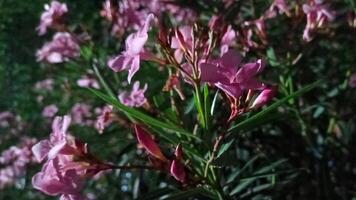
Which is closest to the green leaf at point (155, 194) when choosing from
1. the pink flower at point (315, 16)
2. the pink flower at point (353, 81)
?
the pink flower at point (315, 16)

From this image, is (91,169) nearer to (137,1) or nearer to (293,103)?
(293,103)

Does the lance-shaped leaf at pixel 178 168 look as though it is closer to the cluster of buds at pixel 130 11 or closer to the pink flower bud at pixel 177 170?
the pink flower bud at pixel 177 170

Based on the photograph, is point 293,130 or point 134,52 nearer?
point 134,52

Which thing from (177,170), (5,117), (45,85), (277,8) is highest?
(45,85)

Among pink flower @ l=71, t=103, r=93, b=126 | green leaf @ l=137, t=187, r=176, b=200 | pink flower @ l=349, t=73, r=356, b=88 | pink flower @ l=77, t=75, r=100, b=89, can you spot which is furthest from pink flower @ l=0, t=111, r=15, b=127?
green leaf @ l=137, t=187, r=176, b=200

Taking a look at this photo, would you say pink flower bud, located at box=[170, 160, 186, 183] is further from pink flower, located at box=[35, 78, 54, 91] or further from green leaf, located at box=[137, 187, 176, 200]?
pink flower, located at box=[35, 78, 54, 91]

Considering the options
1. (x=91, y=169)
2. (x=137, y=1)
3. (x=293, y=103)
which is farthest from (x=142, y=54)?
(x=137, y=1)

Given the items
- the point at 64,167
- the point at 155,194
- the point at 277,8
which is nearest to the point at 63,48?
the point at 277,8

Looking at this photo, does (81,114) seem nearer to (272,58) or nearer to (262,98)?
(272,58)
